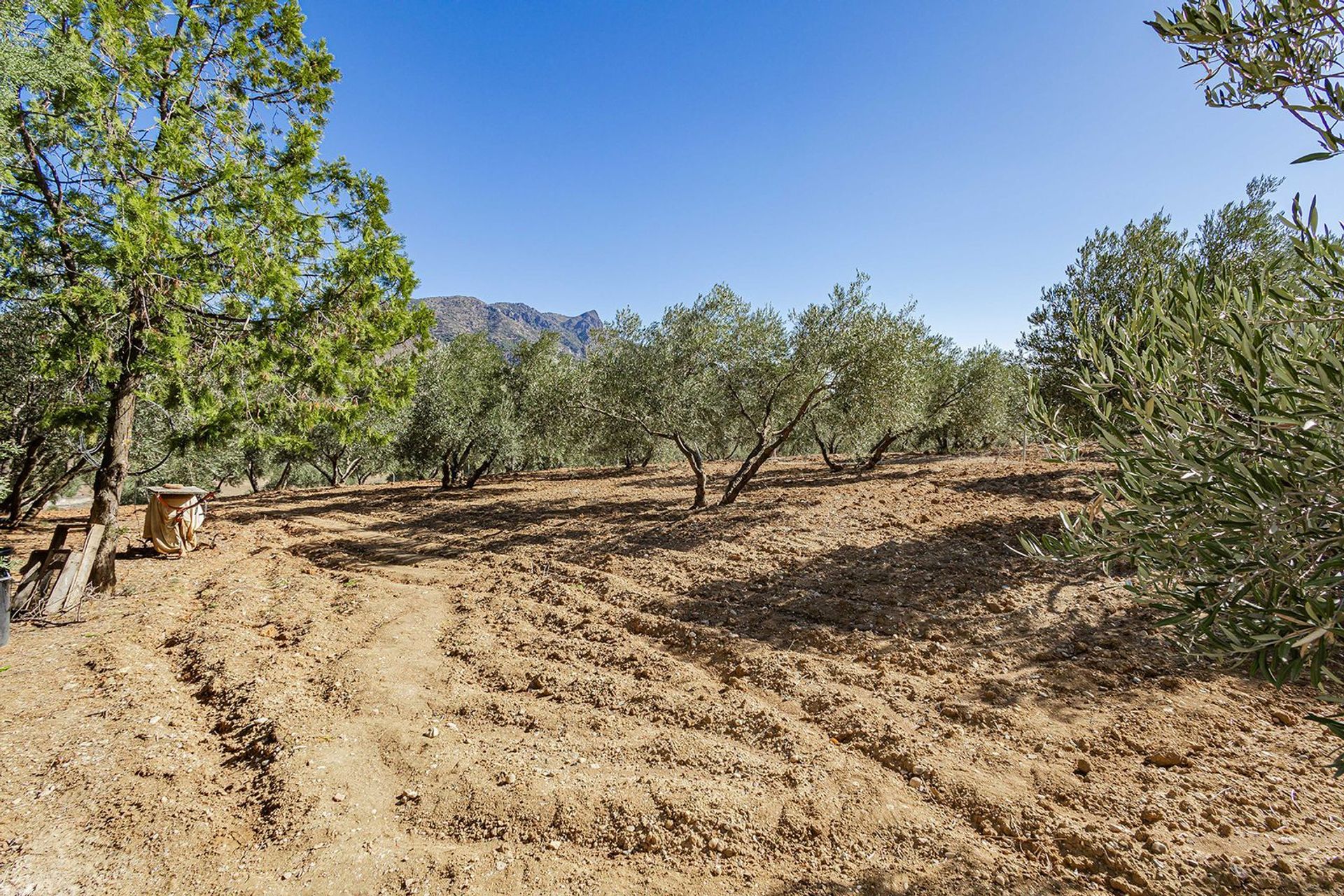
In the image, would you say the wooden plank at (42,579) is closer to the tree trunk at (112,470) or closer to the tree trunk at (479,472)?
the tree trunk at (112,470)

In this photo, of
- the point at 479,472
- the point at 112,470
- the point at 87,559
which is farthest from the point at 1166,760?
the point at 479,472

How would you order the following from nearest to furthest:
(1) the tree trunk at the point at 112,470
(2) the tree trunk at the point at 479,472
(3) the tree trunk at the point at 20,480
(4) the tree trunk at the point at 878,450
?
1. (1) the tree trunk at the point at 112,470
2. (3) the tree trunk at the point at 20,480
3. (4) the tree trunk at the point at 878,450
4. (2) the tree trunk at the point at 479,472

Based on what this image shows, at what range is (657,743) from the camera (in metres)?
5.22

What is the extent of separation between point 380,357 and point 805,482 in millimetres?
14789

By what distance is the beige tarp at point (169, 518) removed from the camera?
11.5m

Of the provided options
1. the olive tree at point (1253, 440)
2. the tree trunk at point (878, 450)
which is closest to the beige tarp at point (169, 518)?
the olive tree at point (1253, 440)

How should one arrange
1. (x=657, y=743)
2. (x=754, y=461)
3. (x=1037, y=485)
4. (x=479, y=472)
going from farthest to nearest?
(x=479, y=472)
(x=754, y=461)
(x=1037, y=485)
(x=657, y=743)

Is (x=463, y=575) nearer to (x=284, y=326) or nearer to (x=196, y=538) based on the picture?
(x=284, y=326)

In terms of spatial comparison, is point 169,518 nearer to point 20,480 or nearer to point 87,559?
point 87,559

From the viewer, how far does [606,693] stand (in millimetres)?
6227

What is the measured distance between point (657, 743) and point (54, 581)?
32.5 feet

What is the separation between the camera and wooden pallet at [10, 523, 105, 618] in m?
7.67

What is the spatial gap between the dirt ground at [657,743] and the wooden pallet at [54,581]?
0.44 metres

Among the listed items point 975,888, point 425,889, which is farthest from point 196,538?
point 975,888
